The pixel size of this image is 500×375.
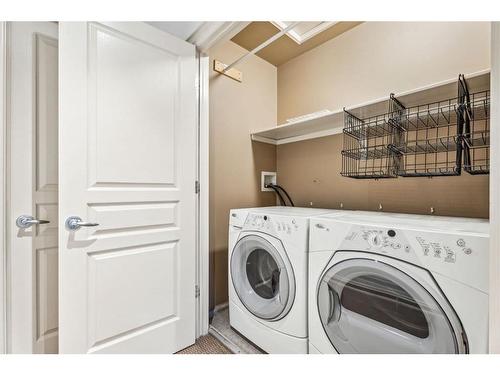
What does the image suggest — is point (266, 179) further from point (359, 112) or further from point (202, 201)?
point (359, 112)

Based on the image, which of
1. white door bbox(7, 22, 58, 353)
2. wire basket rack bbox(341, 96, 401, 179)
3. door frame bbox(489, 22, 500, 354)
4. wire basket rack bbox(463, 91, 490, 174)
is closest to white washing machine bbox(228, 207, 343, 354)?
wire basket rack bbox(341, 96, 401, 179)

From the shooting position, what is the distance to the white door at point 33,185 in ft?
3.59

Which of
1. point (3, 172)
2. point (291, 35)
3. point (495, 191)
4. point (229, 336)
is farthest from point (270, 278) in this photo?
point (291, 35)

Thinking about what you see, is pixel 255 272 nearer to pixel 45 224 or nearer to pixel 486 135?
pixel 45 224

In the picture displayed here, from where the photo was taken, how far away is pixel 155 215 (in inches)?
52.7

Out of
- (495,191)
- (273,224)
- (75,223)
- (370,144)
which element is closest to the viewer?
(495,191)

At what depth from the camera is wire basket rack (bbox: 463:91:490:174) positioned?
1.13 m

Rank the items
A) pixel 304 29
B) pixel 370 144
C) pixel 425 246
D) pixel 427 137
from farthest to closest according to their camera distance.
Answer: pixel 304 29 → pixel 370 144 → pixel 427 137 → pixel 425 246

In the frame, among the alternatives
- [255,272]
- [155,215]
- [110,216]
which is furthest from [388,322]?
[110,216]

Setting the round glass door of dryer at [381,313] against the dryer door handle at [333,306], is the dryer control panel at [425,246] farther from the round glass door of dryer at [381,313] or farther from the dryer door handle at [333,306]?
the dryer door handle at [333,306]

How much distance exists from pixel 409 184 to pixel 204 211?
1385 millimetres

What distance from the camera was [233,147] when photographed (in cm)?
203

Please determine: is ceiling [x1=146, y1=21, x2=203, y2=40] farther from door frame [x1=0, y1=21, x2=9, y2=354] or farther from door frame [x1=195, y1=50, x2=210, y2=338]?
door frame [x1=0, y1=21, x2=9, y2=354]

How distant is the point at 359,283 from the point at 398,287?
6.3 inches
